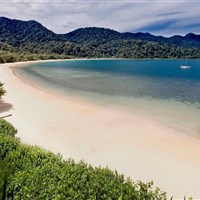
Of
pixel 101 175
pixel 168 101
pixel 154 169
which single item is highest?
pixel 101 175

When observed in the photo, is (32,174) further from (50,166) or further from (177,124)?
(177,124)

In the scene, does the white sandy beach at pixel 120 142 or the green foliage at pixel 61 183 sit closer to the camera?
the green foliage at pixel 61 183

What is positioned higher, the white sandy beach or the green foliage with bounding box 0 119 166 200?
the green foliage with bounding box 0 119 166 200

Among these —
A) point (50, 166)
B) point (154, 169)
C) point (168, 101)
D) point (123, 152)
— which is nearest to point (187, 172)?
point (154, 169)

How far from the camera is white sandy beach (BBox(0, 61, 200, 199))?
10.2 meters

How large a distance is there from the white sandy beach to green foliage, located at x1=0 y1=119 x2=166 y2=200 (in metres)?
3.55

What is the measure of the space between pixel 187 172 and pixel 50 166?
21.2ft

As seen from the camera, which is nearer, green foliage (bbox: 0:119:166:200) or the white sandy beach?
green foliage (bbox: 0:119:166:200)

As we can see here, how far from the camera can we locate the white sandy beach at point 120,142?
33.4 feet

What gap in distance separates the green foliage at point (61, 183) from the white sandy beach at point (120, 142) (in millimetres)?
3550

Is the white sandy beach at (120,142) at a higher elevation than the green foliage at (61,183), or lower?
lower

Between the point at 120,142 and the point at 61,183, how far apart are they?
26.2 ft

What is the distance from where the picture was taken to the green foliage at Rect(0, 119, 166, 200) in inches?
217

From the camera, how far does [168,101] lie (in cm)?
2691
